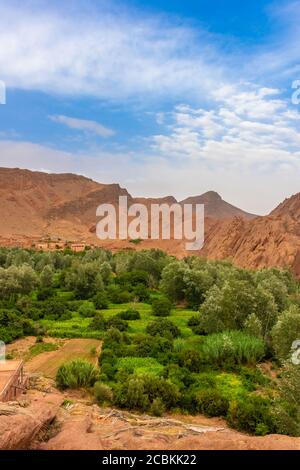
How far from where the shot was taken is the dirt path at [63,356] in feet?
76.6

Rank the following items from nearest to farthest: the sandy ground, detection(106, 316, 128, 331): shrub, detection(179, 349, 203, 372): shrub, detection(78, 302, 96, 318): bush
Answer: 1. the sandy ground
2. detection(179, 349, 203, 372): shrub
3. detection(106, 316, 128, 331): shrub
4. detection(78, 302, 96, 318): bush

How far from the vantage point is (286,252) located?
66.9 meters

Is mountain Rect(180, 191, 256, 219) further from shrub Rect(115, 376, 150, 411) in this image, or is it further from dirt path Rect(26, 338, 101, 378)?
shrub Rect(115, 376, 150, 411)

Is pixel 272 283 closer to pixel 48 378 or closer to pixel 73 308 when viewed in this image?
pixel 73 308

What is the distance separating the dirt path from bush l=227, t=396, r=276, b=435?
918cm

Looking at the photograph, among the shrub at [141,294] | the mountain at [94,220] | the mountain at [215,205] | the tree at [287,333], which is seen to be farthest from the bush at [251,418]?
the mountain at [215,205]

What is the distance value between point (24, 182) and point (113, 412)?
143 m

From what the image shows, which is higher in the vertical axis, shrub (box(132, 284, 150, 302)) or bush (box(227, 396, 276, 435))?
shrub (box(132, 284, 150, 302))

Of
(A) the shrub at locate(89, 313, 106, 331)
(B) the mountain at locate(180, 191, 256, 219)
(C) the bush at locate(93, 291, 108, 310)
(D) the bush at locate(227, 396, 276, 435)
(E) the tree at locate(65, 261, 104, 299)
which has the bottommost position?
(D) the bush at locate(227, 396, 276, 435)

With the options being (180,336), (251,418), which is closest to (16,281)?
(180,336)

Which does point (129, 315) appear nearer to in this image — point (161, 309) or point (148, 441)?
point (161, 309)

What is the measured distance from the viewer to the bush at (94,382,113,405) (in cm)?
1847

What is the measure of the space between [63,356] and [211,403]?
10694 mm

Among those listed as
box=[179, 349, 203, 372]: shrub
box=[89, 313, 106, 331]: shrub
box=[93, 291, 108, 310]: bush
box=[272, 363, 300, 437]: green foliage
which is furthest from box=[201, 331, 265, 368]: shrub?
box=[93, 291, 108, 310]: bush
